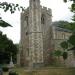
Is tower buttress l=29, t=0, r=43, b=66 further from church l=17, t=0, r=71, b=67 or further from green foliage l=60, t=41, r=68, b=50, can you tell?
green foliage l=60, t=41, r=68, b=50

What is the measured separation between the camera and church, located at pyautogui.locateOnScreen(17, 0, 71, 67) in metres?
44.9

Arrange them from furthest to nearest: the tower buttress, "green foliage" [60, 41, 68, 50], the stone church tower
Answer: the stone church tower
the tower buttress
"green foliage" [60, 41, 68, 50]

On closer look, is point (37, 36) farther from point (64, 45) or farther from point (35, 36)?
point (64, 45)

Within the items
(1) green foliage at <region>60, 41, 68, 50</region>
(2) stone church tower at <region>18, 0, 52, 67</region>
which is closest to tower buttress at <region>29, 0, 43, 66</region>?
(2) stone church tower at <region>18, 0, 52, 67</region>

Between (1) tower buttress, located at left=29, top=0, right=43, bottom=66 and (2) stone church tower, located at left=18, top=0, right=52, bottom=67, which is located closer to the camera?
(1) tower buttress, located at left=29, top=0, right=43, bottom=66

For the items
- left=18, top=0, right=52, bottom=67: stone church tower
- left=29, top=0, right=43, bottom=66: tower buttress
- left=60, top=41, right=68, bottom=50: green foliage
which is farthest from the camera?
left=18, top=0, right=52, bottom=67: stone church tower

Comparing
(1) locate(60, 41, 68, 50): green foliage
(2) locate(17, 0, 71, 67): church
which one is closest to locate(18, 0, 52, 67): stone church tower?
(2) locate(17, 0, 71, 67): church

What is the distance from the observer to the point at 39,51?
44781 millimetres

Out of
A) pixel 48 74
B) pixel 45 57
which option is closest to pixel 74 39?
pixel 48 74

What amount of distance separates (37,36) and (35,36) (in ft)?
1.13

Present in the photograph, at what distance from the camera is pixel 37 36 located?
4534cm

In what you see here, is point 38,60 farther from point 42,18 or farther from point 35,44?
point 42,18

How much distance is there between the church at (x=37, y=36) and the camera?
44.9 meters

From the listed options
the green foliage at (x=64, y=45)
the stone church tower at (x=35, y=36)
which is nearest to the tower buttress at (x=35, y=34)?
the stone church tower at (x=35, y=36)
